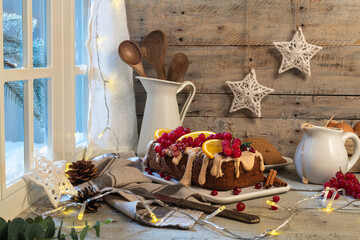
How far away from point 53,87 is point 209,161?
1.34 feet

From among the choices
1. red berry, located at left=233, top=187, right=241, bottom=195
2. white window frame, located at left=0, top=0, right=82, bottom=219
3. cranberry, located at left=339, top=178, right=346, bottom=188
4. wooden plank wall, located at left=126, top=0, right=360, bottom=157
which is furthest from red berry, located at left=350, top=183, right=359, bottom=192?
white window frame, located at left=0, top=0, right=82, bottom=219

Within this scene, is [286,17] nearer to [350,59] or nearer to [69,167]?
[350,59]

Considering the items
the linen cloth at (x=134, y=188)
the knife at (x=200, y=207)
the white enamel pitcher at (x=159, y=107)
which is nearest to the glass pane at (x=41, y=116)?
the linen cloth at (x=134, y=188)

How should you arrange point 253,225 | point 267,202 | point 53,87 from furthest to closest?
point 53,87 → point 267,202 → point 253,225

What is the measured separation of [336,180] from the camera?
3.56 ft

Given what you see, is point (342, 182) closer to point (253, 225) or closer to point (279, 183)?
point (279, 183)

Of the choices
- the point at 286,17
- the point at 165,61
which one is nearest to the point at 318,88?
the point at 286,17

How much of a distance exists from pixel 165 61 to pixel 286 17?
402 mm

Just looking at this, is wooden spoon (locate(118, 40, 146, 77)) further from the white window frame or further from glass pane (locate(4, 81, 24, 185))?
glass pane (locate(4, 81, 24, 185))

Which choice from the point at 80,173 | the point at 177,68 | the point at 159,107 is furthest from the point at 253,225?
the point at 177,68

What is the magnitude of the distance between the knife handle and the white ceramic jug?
0.34m

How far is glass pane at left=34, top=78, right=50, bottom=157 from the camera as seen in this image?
3.29 feet

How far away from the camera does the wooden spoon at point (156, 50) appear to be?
1410 millimetres

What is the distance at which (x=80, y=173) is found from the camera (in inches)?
42.5
